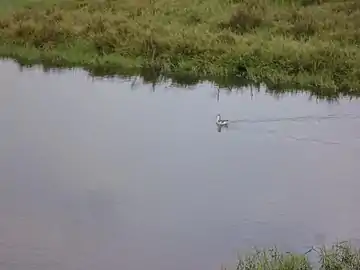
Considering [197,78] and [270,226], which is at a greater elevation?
[197,78]

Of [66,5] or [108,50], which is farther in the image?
[66,5]

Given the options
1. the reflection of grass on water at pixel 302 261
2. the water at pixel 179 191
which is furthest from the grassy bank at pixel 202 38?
the reflection of grass on water at pixel 302 261

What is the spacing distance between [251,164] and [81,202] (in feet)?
6.85

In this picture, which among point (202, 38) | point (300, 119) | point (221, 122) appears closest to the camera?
point (221, 122)

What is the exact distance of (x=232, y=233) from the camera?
23.3 feet

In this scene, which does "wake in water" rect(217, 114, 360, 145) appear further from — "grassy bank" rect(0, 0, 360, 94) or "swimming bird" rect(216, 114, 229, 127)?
"grassy bank" rect(0, 0, 360, 94)

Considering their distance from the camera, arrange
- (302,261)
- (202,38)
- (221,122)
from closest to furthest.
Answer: (302,261)
(221,122)
(202,38)

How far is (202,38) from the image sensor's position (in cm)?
1338

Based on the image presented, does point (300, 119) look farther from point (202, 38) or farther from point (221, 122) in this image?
point (202, 38)

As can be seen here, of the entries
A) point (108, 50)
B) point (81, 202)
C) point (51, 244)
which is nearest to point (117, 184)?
point (81, 202)

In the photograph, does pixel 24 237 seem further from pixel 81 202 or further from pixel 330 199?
pixel 330 199

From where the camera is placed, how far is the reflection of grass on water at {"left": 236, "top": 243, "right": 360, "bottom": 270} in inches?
238

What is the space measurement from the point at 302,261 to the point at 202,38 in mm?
7753

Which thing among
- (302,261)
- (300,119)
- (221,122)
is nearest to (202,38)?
(300,119)
